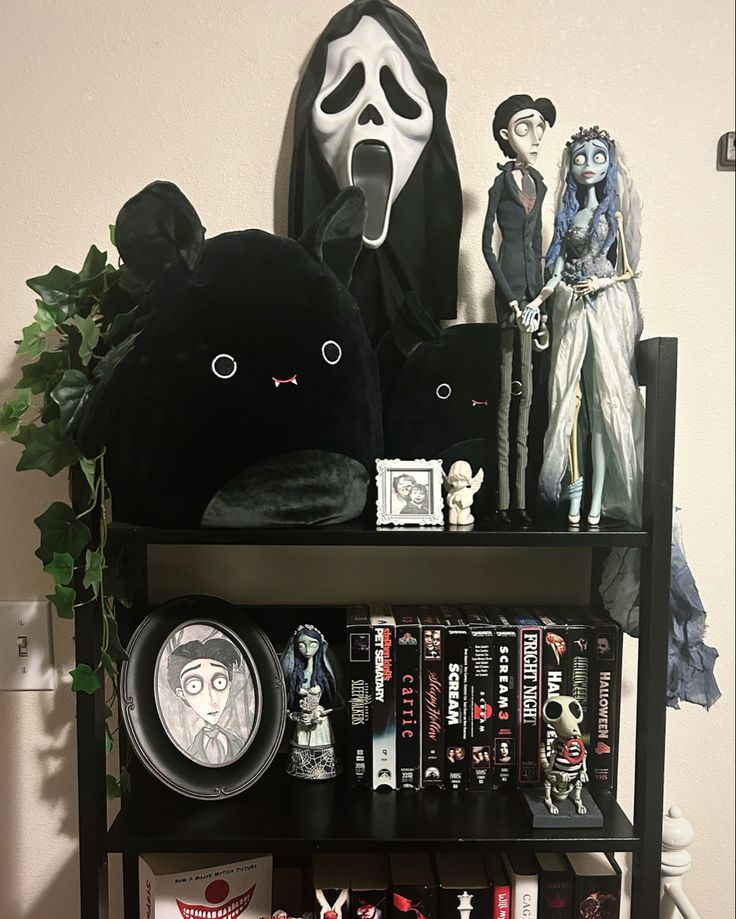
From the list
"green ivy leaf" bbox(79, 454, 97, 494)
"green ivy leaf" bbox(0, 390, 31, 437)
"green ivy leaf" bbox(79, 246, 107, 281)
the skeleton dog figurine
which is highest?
"green ivy leaf" bbox(79, 246, 107, 281)

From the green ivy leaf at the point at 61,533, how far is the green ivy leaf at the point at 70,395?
10cm

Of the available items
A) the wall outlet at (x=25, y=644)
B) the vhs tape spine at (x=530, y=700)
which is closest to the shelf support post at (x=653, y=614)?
the vhs tape spine at (x=530, y=700)

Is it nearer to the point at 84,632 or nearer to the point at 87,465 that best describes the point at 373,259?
the point at 87,465

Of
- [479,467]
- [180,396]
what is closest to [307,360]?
[180,396]

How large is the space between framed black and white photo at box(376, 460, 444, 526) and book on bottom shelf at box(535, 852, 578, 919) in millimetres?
480

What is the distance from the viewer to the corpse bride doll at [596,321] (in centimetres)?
90

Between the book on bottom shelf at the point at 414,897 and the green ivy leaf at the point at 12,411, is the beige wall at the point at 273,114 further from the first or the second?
the book on bottom shelf at the point at 414,897

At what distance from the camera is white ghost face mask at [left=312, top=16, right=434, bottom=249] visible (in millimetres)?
1019

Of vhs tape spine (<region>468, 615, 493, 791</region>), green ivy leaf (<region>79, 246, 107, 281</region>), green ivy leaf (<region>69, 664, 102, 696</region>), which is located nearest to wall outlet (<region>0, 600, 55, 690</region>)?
green ivy leaf (<region>69, 664, 102, 696</region>)

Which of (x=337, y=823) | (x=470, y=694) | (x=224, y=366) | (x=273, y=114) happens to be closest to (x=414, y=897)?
(x=337, y=823)

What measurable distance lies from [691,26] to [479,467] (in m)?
0.71

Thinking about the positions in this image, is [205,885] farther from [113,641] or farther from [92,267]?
[92,267]

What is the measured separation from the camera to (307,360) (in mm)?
899

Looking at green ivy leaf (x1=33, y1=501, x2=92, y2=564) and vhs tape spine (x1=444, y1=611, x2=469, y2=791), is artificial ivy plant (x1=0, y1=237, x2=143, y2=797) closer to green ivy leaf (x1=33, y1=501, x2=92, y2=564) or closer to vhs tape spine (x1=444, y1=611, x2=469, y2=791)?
green ivy leaf (x1=33, y1=501, x2=92, y2=564)
